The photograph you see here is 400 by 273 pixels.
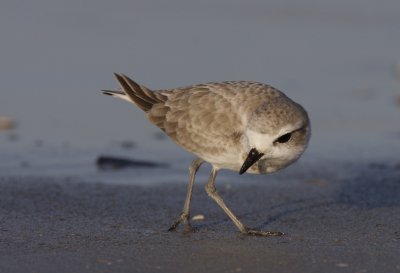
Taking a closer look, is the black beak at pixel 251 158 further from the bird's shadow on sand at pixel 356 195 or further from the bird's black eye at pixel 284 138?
the bird's shadow on sand at pixel 356 195

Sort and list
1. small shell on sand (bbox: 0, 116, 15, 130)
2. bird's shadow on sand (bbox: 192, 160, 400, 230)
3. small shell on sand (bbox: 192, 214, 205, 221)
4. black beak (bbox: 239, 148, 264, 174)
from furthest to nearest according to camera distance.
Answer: small shell on sand (bbox: 0, 116, 15, 130) → bird's shadow on sand (bbox: 192, 160, 400, 230) → small shell on sand (bbox: 192, 214, 205, 221) → black beak (bbox: 239, 148, 264, 174)

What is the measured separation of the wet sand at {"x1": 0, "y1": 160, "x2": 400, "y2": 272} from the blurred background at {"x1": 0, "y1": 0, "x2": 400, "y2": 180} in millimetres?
779

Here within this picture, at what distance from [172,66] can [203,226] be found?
495 centimetres

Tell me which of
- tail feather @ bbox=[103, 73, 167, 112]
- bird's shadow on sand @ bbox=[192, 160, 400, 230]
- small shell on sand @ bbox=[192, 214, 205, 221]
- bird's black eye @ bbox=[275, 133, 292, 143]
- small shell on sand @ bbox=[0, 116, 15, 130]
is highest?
tail feather @ bbox=[103, 73, 167, 112]

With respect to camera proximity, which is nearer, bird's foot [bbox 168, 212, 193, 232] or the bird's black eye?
the bird's black eye

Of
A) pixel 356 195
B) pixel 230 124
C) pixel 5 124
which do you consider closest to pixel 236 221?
pixel 230 124

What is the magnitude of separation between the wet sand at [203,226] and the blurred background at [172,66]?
0.78 metres

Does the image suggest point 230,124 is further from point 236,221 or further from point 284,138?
point 236,221

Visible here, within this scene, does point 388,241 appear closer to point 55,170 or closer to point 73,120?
point 55,170

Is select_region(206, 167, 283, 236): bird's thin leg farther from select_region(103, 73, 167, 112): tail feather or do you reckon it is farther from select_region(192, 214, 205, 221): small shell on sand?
select_region(103, 73, 167, 112): tail feather

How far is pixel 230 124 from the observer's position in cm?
639

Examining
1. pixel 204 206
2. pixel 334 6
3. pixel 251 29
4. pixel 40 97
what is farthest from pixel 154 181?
pixel 334 6

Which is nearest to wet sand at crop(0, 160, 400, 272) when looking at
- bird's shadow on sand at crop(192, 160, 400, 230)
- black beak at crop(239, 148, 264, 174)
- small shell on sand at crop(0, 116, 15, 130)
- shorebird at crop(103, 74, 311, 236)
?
bird's shadow on sand at crop(192, 160, 400, 230)

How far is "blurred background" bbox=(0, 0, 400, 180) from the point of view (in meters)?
9.05
